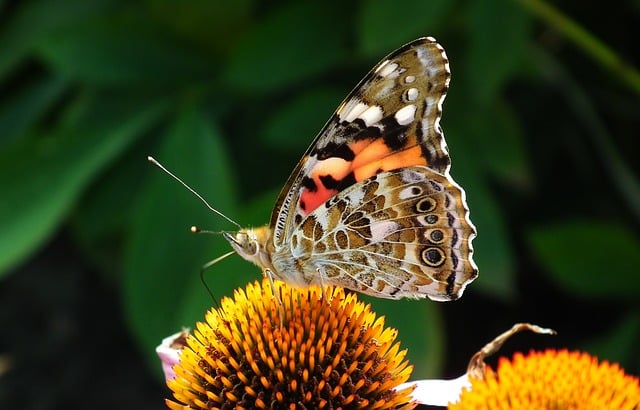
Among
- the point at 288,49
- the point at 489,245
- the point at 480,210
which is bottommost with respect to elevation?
the point at 489,245

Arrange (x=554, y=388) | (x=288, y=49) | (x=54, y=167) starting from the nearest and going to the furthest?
(x=554, y=388) < (x=288, y=49) < (x=54, y=167)

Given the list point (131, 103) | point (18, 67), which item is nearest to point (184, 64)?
point (131, 103)

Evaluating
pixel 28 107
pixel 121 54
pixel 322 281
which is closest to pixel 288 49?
pixel 121 54

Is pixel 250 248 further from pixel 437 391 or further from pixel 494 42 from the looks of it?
pixel 494 42

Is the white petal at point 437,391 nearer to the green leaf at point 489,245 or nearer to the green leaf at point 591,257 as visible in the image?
the green leaf at point 489,245

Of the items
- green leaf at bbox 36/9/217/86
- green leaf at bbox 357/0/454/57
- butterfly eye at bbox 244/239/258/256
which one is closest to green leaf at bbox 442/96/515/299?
green leaf at bbox 357/0/454/57
